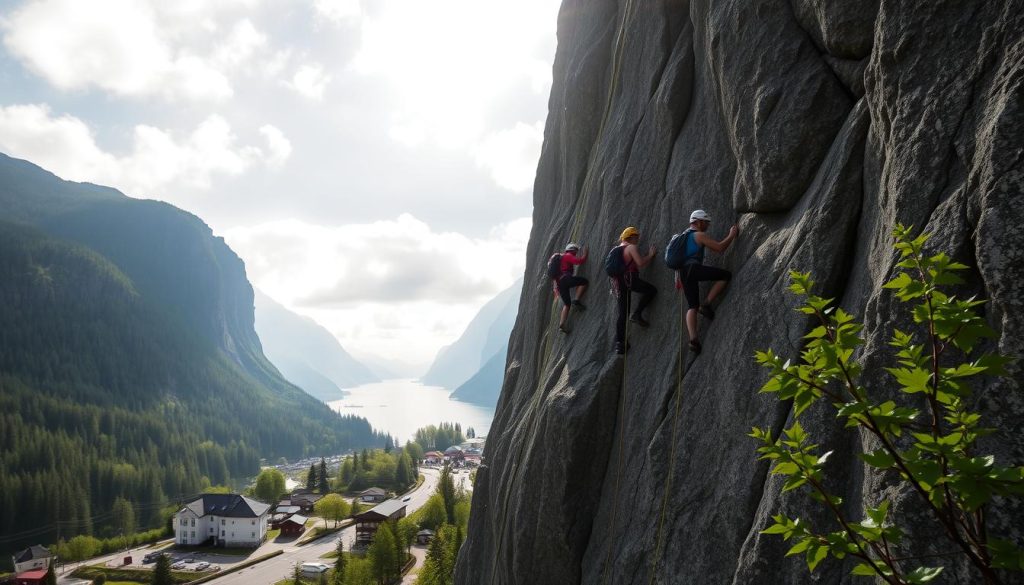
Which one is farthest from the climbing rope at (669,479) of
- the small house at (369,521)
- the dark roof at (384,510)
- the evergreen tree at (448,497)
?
the evergreen tree at (448,497)

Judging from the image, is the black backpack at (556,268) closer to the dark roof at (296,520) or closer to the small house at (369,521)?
the small house at (369,521)

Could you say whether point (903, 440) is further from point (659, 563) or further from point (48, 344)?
point (48, 344)

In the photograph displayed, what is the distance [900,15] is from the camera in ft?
18.1

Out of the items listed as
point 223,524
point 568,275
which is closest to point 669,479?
point 568,275

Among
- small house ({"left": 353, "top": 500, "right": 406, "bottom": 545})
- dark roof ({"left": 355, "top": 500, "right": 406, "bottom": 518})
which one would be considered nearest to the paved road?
small house ({"left": 353, "top": 500, "right": 406, "bottom": 545})

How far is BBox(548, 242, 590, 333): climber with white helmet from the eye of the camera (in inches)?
548

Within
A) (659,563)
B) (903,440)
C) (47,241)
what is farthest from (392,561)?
(47,241)

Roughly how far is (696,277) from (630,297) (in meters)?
2.45

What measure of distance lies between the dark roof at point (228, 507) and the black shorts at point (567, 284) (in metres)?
80.6

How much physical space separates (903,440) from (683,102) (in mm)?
8329

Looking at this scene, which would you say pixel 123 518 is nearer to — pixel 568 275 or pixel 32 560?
pixel 32 560

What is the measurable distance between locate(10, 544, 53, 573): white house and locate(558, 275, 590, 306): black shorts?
91372mm

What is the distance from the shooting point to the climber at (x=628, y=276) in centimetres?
1067

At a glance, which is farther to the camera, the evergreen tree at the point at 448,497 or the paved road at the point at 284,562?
the evergreen tree at the point at 448,497
